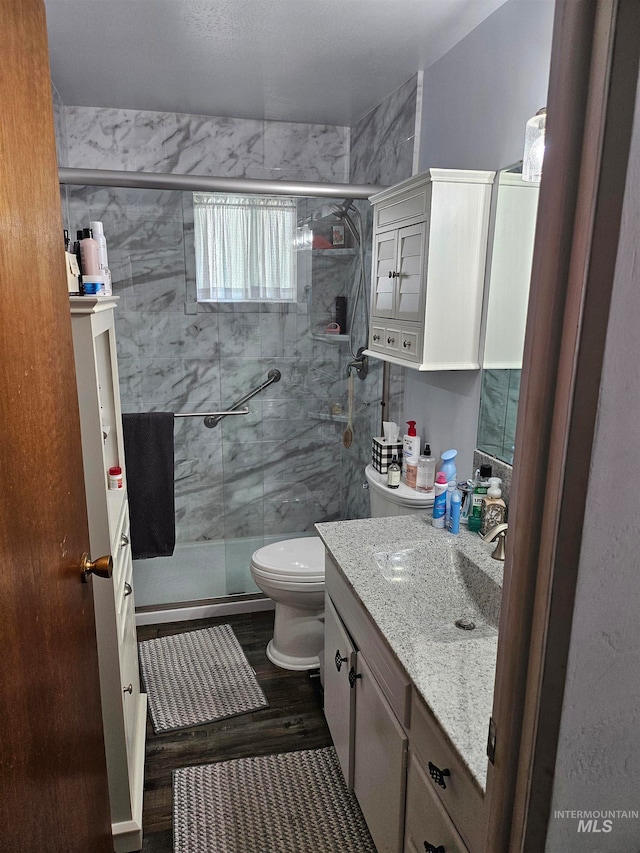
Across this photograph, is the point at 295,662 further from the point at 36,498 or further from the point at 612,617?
the point at 612,617

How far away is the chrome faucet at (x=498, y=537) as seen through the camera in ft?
4.94

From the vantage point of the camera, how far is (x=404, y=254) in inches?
82.3

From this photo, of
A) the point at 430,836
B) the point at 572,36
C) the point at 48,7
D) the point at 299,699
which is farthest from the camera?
the point at 299,699

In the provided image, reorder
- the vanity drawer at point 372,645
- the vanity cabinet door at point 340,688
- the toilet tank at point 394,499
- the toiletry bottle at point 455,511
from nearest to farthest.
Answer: the vanity drawer at point 372,645 → the vanity cabinet door at point 340,688 → the toiletry bottle at point 455,511 → the toilet tank at point 394,499

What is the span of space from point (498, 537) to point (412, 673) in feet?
1.84

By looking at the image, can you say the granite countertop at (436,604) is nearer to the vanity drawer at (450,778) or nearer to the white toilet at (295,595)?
the vanity drawer at (450,778)

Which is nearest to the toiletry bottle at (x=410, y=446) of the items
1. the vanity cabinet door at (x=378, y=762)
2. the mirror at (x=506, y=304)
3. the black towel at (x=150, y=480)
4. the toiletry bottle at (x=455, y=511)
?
the mirror at (x=506, y=304)

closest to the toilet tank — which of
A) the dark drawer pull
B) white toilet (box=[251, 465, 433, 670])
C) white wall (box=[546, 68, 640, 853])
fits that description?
white toilet (box=[251, 465, 433, 670])

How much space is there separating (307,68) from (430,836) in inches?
103

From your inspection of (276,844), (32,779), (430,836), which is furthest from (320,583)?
(32,779)

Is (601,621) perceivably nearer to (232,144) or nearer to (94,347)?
(94,347)

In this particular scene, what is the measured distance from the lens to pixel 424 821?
1209mm

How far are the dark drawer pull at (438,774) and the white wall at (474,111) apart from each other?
1146mm

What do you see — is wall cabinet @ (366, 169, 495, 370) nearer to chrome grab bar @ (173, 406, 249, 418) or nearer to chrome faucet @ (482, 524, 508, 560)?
chrome faucet @ (482, 524, 508, 560)
